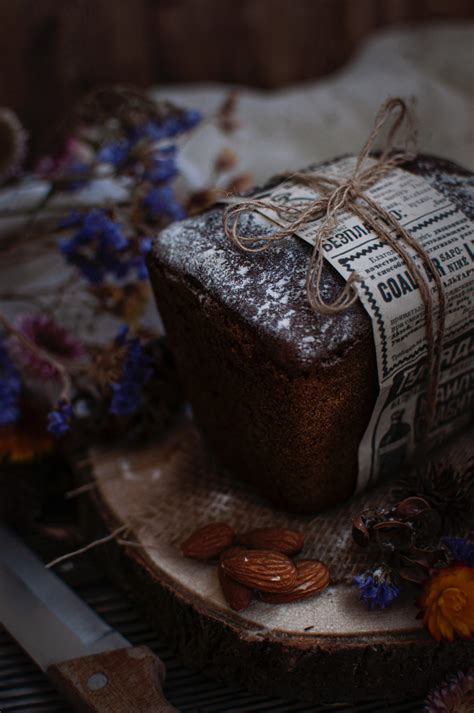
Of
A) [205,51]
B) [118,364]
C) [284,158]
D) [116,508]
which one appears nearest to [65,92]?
[205,51]

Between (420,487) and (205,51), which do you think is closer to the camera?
(420,487)

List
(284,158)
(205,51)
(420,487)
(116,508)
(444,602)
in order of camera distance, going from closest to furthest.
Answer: (444,602) < (420,487) < (116,508) < (284,158) < (205,51)

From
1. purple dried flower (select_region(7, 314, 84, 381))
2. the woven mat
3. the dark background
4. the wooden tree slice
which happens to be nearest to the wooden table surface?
the wooden tree slice

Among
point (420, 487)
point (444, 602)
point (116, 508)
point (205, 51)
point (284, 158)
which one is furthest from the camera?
point (205, 51)

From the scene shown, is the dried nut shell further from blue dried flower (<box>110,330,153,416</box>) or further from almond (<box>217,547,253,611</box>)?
blue dried flower (<box>110,330,153,416</box>)

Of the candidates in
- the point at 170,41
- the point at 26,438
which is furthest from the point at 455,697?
the point at 170,41

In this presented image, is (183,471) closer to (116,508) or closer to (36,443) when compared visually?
(116,508)

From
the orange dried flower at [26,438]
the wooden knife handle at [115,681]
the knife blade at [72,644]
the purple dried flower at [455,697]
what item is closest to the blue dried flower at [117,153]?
the orange dried flower at [26,438]
